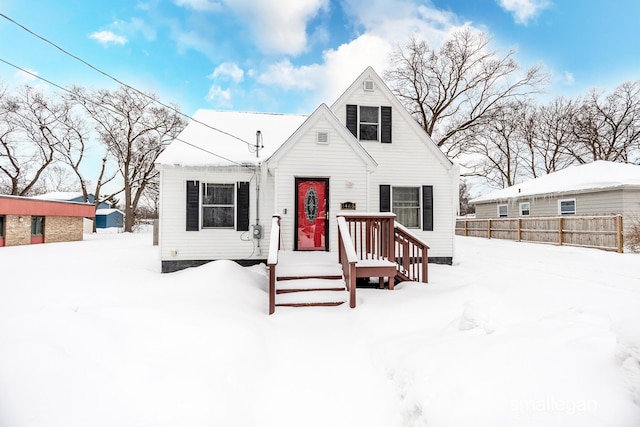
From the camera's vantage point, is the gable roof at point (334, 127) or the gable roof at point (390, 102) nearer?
the gable roof at point (334, 127)

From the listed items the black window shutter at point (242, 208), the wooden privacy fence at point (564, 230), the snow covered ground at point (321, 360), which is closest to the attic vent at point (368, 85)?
the black window shutter at point (242, 208)

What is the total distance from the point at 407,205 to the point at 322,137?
3.56 m

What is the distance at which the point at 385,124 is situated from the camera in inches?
367

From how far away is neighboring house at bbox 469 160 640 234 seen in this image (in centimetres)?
1360

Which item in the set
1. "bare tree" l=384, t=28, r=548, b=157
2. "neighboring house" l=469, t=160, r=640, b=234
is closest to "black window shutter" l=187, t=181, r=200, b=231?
"neighboring house" l=469, t=160, r=640, b=234

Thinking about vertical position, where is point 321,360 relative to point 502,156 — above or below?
below

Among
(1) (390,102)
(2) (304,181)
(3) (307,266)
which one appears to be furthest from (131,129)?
(3) (307,266)

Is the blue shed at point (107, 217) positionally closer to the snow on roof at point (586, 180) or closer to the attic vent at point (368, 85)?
the attic vent at point (368, 85)

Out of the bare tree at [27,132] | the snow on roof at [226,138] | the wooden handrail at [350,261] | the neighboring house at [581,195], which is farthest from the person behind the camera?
the bare tree at [27,132]

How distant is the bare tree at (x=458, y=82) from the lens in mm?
20125

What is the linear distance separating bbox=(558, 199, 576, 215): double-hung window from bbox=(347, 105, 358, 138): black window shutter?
14503 millimetres

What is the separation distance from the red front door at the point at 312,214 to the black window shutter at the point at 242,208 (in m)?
1.62

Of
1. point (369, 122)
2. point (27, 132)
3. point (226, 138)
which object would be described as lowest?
point (226, 138)

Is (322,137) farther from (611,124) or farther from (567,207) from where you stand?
(611,124)
